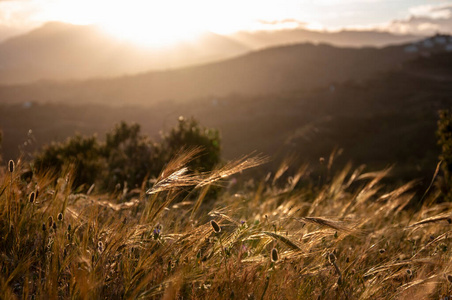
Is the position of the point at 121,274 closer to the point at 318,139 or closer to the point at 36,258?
the point at 36,258

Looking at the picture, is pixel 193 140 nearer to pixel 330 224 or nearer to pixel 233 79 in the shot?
pixel 330 224

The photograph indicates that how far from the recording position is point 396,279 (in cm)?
260

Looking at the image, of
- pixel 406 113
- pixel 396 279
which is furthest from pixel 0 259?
pixel 406 113

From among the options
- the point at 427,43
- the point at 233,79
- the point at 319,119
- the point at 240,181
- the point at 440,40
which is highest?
the point at 440,40

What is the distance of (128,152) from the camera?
26.2 ft

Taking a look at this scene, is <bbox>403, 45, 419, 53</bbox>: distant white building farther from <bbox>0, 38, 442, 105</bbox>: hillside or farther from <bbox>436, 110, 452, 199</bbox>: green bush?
<bbox>436, 110, 452, 199</bbox>: green bush

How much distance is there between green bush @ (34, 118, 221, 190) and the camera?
7.23 metres

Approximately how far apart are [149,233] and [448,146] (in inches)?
205

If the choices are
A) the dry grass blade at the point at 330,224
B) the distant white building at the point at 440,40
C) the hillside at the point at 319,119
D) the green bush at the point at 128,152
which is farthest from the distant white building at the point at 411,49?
the dry grass blade at the point at 330,224

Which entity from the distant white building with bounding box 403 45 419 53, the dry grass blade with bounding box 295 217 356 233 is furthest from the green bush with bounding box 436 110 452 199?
the distant white building with bounding box 403 45 419 53

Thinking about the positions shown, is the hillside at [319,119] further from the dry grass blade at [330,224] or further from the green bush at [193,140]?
the dry grass blade at [330,224]

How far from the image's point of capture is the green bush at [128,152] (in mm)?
7234

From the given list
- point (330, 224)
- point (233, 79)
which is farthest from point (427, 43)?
point (330, 224)

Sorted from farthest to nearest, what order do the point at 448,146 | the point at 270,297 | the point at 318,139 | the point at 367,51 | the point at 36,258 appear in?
the point at 367,51
the point at 318,139
the point at 448,146
the point at 36,258
the point at 270,297
